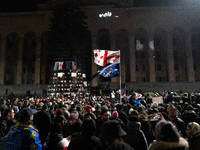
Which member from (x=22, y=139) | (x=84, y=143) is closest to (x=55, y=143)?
(x=22, y=139)

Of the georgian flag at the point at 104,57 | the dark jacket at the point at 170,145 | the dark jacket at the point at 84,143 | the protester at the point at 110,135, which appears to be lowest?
the dark jacket at the point at 84,143

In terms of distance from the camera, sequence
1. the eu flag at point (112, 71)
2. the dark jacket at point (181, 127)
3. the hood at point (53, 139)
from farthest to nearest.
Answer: the eu flag at point (112, 71), the dark jacket at point (181, 127), the hood at point (53, 139)

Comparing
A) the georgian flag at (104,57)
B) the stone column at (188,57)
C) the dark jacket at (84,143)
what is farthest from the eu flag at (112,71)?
the stone column at (188,57)

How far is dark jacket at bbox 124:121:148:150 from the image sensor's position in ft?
11.5

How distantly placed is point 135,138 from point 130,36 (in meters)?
35.1

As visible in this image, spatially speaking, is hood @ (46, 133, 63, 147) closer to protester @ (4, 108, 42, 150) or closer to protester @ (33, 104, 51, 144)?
protester @ (4, 108, 42, 150)

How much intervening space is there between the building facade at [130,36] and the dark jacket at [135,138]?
31085mm

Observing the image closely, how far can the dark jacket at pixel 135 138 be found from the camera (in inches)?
138

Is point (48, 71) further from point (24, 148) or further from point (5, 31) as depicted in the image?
point (24, 148)

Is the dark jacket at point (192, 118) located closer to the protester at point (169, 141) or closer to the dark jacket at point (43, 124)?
the protester at point (169, 141)

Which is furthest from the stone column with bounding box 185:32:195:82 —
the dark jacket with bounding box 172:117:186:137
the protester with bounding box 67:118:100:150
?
the protester with bounding box 67:118:100:150

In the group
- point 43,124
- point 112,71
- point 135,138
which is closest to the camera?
point 135,138

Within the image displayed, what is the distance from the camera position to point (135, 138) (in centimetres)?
353

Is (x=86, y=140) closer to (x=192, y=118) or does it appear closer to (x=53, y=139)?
(x=53, y=139)
